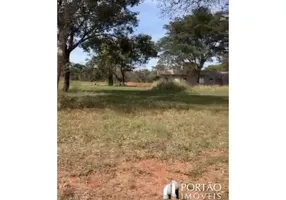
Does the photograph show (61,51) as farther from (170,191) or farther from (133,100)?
(170,191)

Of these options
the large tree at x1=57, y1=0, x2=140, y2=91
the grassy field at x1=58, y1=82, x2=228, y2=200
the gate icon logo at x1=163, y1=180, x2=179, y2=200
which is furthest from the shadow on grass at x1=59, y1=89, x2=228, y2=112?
the gate icon logo at x1=163, y1=180, x2=179, y2=200

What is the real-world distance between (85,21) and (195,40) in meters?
0.68

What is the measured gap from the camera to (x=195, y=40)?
8.30 feet

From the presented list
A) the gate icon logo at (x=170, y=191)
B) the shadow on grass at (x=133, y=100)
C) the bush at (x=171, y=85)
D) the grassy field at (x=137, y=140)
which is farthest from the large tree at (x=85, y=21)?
the gate icon logo at (x=170, y=191)

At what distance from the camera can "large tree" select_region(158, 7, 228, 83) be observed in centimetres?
246

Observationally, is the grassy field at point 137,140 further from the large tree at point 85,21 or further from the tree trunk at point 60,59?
the large tree at point 85,21

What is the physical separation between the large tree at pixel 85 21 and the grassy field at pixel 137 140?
0.22 metres

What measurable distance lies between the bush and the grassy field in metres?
0.03

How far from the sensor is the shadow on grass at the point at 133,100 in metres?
2.61

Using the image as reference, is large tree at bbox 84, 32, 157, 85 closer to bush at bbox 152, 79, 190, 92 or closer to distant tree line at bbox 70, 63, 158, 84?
distant tree line at bbox 70, 63, 158, 84
